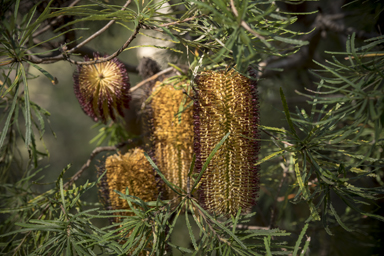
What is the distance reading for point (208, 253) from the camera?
0.28 metres

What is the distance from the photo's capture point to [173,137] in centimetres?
37

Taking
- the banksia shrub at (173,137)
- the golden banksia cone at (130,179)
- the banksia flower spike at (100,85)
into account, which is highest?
the banksia flower spike at (100,85)

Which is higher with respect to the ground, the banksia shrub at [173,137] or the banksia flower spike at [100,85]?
the banksia flower spike at [100,85]

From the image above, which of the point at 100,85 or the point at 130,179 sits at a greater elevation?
the point at 100,85

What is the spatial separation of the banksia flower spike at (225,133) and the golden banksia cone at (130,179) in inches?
4.0

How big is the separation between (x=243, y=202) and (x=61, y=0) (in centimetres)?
48

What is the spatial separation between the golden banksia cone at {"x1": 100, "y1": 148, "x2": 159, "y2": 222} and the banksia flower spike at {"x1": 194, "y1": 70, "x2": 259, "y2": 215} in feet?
0.33

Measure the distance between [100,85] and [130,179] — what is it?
141mm

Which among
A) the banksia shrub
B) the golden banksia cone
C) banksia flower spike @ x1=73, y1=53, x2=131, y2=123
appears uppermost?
banksia flower spike @ x1=73, y1=53, x2=131, y2=123

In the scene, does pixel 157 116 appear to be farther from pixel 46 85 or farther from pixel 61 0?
pixel 46 85

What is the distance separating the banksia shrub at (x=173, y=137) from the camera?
0.37 metres

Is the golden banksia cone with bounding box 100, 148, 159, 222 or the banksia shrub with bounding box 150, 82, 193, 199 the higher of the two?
the banksia shrub with bounding box 150, 82, 193, 199

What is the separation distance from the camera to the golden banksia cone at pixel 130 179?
14.6 inches

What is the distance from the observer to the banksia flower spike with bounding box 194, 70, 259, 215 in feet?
0.94
